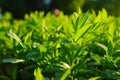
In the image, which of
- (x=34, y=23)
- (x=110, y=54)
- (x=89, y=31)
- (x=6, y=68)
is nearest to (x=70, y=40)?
(x=89, y=31)

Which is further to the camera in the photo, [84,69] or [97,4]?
[97,4]

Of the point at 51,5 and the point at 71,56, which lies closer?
the point at 71,56

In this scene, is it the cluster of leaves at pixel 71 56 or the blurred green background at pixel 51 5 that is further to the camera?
the blurred green background at pixel 51 5

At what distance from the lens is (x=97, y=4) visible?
22.4 metres

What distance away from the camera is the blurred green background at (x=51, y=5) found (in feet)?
74.2

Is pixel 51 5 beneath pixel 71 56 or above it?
above

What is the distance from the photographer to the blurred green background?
22.6m

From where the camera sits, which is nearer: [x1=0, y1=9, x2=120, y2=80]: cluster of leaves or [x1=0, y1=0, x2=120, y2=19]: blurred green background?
[x1=0, y1=9, x2=120, y2=80]: cluster of leaves

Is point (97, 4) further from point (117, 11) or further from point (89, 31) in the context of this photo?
point (89, 31)

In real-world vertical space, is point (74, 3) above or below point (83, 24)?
above

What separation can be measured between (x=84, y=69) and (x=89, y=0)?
23.0 meters

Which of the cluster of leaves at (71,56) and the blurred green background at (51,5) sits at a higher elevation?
the blurred green background at (51,5)

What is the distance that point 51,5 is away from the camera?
25.3 m

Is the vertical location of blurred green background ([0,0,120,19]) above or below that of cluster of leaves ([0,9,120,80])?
above
